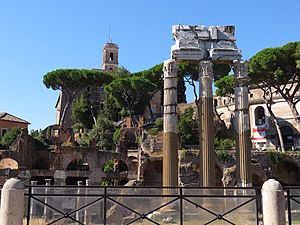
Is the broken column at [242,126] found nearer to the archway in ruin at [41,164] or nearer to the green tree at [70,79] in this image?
the archway in ruin at [41,164]

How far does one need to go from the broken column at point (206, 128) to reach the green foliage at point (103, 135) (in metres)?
24.6

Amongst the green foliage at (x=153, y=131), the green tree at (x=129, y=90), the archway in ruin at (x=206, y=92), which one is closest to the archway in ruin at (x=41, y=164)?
the green foliage at (x=153, y=131)

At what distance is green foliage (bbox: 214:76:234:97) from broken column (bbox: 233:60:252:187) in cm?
1770

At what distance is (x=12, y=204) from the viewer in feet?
16.1

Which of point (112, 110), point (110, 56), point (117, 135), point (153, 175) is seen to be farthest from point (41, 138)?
point (110, 56)

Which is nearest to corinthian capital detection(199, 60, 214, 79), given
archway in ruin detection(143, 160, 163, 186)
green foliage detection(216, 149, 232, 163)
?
green foliage detection(216, 149, 232, 163)

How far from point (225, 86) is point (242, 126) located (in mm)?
19002

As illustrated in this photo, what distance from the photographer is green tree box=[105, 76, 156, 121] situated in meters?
38.6

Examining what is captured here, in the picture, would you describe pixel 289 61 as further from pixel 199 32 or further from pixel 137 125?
pixel 137 125

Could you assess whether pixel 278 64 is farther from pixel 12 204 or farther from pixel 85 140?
pixel 12 204

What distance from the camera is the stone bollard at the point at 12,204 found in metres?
4.86

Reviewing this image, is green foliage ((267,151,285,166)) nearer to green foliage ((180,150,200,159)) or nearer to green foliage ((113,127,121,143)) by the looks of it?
green foliage ((180,150,200,159))

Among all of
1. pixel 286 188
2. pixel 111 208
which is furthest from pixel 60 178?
pixel 286 188

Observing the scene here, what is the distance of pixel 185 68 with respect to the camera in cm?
3062
